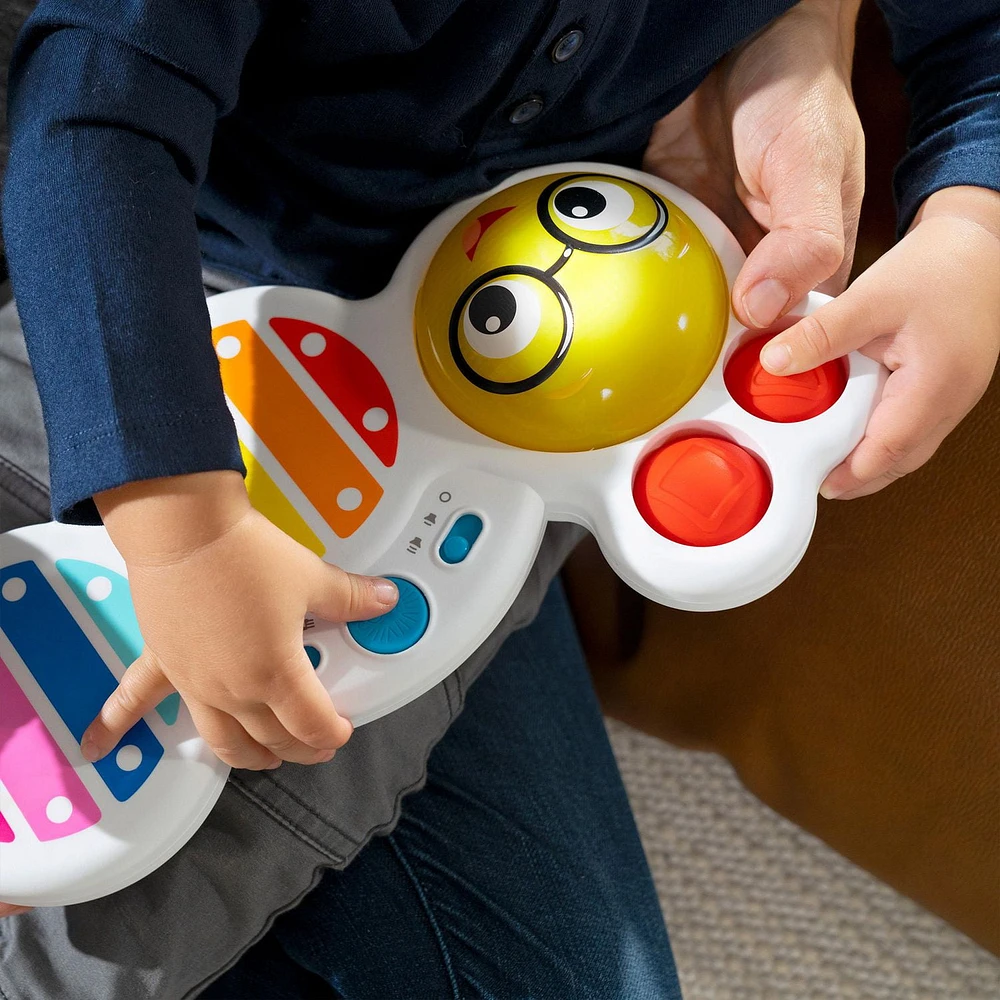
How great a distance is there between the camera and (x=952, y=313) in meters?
0.45

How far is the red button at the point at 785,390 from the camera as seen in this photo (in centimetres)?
44

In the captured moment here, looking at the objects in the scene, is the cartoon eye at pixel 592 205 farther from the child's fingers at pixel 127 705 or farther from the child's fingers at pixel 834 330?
the child's fingers at pixel 127 705

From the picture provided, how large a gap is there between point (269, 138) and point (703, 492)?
10.6 inches

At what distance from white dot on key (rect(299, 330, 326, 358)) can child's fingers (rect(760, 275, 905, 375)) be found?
0.22 m

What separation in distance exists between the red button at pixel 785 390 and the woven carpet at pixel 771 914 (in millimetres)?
488

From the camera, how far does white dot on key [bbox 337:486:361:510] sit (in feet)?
1.48

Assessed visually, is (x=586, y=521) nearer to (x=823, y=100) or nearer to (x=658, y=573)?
(x=658, y=573)

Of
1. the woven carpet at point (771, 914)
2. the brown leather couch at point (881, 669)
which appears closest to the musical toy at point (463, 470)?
the brown leather couch at point (881, 669)

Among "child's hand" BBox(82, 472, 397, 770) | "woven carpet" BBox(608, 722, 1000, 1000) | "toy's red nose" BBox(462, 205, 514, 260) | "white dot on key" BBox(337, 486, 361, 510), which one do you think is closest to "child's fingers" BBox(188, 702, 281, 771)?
"child's hand" BBox(82, 472, 397, 770)

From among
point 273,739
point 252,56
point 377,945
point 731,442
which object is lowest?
point 377,945

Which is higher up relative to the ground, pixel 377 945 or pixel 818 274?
pixel 818 274

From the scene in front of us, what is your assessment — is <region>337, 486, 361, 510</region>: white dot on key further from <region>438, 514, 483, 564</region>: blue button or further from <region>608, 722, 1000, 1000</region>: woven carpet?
<region>608, 722, 1000, 1000</region>: woven carpet

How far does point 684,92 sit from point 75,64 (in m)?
0.33

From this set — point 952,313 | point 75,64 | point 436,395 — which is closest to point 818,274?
point 952,313
